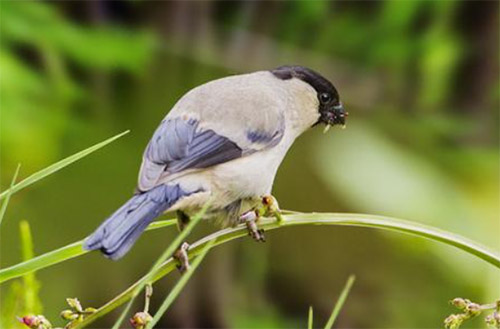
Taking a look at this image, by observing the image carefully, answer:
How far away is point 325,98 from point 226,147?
0.28 meters

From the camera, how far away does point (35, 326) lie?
115 cm

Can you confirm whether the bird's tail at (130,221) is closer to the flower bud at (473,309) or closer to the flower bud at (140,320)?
the flower bud at (140,320)

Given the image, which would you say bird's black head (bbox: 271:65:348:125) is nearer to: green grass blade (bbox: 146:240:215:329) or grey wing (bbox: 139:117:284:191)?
grey wing (bbox: 139:117:284:191)

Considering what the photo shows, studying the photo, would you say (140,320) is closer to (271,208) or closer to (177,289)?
(177,289)

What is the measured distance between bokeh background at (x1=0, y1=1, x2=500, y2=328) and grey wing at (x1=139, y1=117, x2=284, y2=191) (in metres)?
1.54

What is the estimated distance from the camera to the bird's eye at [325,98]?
1813 mm

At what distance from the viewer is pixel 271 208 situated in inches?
50.9

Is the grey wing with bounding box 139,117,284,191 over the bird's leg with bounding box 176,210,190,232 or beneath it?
over

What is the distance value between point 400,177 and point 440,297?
0.39m

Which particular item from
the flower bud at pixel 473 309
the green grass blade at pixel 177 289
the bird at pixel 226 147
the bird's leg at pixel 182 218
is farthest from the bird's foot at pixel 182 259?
the flower bud at pixel 473 309

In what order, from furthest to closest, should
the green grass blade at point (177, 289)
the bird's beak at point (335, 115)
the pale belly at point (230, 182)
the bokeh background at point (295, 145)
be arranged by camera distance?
the bokeh background at point (295, 145), the bird's beak at point (335, 115), the pale belly at point (230, 182), the green grass blade at point (177, 289)

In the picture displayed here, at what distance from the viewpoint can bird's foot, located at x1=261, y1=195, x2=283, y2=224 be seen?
125 cm

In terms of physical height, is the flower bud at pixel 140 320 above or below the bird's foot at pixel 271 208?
below

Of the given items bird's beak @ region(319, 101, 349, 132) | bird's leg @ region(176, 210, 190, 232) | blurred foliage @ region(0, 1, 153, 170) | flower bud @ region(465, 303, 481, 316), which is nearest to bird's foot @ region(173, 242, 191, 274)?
bird's leg @ region(176, 210, 190, 232)
